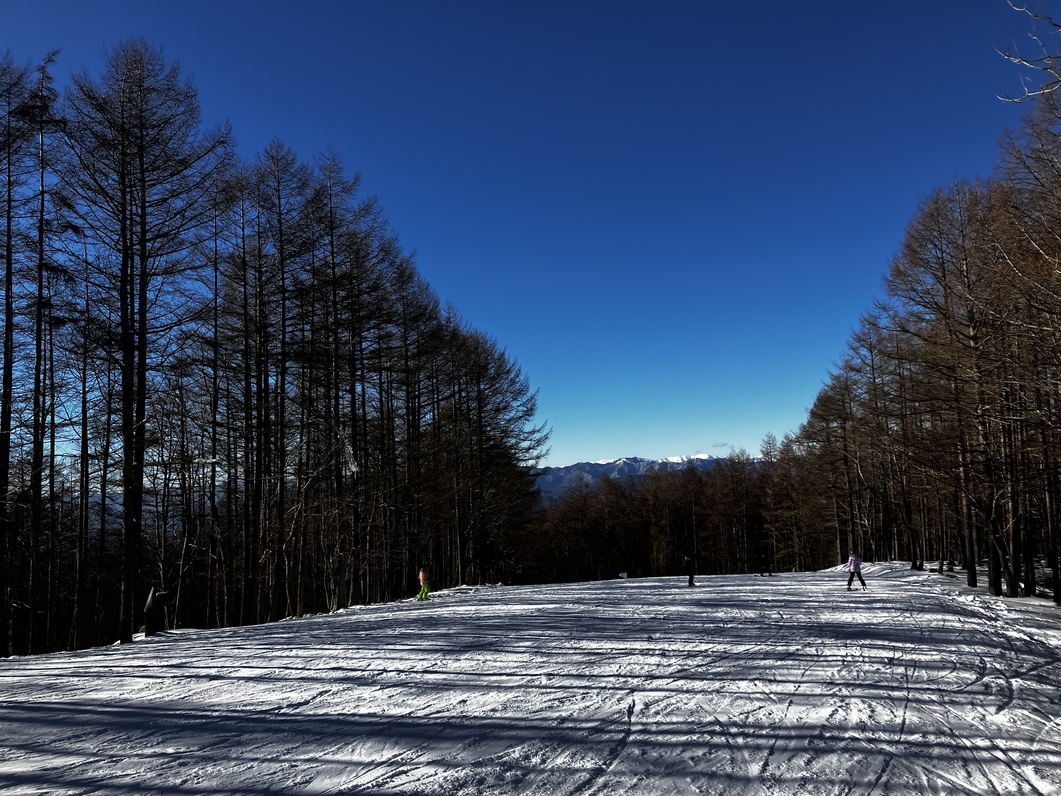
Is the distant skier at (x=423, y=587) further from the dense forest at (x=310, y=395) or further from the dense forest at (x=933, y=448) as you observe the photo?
the dense forest at (x=933, y=448)

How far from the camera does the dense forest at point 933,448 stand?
943 centimetres

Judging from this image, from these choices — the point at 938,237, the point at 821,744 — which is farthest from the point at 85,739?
the point at 938,237

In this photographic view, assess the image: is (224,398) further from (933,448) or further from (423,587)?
(933,448)

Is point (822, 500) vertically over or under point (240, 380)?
under

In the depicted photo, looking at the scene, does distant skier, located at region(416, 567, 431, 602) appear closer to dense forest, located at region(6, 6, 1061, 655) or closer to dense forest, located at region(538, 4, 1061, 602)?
dense forest, located at region(6, 6, 1061, 655)

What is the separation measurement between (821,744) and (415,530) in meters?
19.7

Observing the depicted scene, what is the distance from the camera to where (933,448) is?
609 inches

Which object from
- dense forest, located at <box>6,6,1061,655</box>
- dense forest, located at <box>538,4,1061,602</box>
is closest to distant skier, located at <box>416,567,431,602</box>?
dense forest, located at <box>6,6,1061,655</box>

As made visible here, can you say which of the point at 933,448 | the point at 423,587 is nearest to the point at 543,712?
the point at 423,587

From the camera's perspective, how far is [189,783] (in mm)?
4246

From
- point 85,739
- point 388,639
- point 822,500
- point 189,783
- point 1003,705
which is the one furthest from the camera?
point 822,500

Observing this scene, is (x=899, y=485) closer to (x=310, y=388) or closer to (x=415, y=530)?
(x=415, y=530)

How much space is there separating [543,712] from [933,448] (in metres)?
14.4

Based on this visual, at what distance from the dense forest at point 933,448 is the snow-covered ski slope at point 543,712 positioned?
4.09 meters
